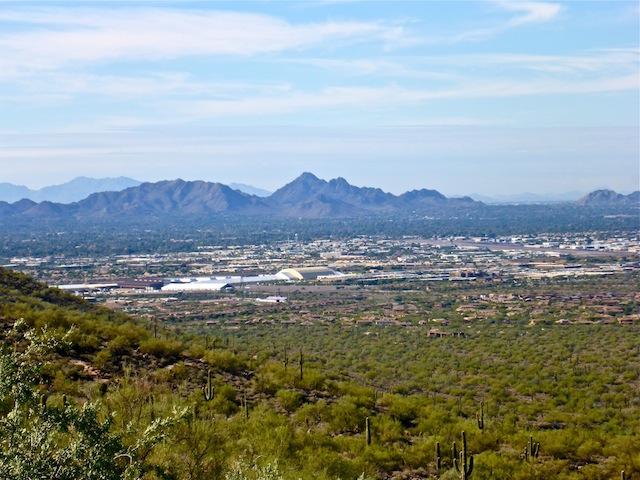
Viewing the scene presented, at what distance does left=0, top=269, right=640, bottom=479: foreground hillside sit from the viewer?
326 inches

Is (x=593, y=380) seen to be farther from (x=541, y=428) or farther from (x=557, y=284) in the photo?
(x=557, y=284)

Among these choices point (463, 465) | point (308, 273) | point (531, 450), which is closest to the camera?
point (463, 465)

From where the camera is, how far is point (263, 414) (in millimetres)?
17109

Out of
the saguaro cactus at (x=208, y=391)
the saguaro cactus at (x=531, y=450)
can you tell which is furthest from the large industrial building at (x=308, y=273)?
the saguaro cactus at (x=531, y=450)

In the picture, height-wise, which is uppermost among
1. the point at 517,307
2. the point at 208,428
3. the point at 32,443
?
the point at 32,443

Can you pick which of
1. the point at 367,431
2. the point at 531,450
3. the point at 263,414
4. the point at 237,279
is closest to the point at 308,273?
the point at 237,279

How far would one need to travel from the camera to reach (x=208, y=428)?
43.3 feet

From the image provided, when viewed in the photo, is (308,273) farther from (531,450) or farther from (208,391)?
(531,450)

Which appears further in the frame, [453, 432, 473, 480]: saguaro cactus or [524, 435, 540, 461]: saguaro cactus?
[524, 435, 540, 461]: saguaro cactus

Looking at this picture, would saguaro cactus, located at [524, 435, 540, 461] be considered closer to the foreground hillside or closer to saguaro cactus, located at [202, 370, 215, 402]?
the foreground hillside

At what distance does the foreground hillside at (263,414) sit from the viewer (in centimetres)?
828

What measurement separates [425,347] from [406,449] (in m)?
26.9

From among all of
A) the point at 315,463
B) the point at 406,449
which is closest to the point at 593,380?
the point at 406,449

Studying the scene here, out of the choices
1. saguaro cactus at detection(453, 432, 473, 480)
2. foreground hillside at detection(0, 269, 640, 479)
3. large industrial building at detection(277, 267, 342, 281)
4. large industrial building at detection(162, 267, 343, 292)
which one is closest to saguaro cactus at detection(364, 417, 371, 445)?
foreground hillside at detection(0, 269, 640, 479)
